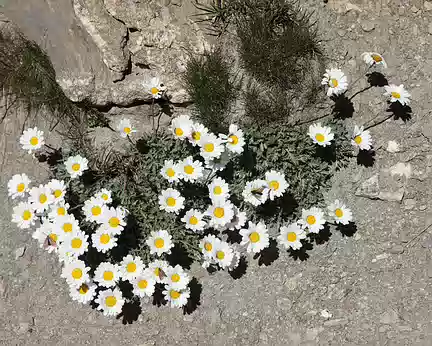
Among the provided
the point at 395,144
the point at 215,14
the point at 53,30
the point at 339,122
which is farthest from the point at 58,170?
the point at 395,144

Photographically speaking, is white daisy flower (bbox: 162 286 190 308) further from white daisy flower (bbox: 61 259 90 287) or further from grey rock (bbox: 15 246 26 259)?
grey rock (bbox: 15 246 26 259)

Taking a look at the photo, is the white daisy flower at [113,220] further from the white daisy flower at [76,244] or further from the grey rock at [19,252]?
the grey rock at [19,252]

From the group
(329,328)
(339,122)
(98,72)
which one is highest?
(339,122)

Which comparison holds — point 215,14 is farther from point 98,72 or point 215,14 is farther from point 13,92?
point 13,92

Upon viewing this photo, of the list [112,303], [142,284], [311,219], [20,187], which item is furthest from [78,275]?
[311,219]

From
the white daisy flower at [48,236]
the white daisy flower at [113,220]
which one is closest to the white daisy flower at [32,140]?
the white daisy flower at [48,236]

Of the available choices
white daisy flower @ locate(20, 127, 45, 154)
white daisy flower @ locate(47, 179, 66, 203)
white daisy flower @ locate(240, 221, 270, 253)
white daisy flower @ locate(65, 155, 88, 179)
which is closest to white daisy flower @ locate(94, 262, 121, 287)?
white daisy flower @ locate(47, 179, 66, 203)

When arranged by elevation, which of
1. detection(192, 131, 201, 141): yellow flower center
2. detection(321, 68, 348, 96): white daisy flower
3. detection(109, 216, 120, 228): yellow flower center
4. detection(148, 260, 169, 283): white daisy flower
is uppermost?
detection(321, 68, 348, 96): white daisy flower
